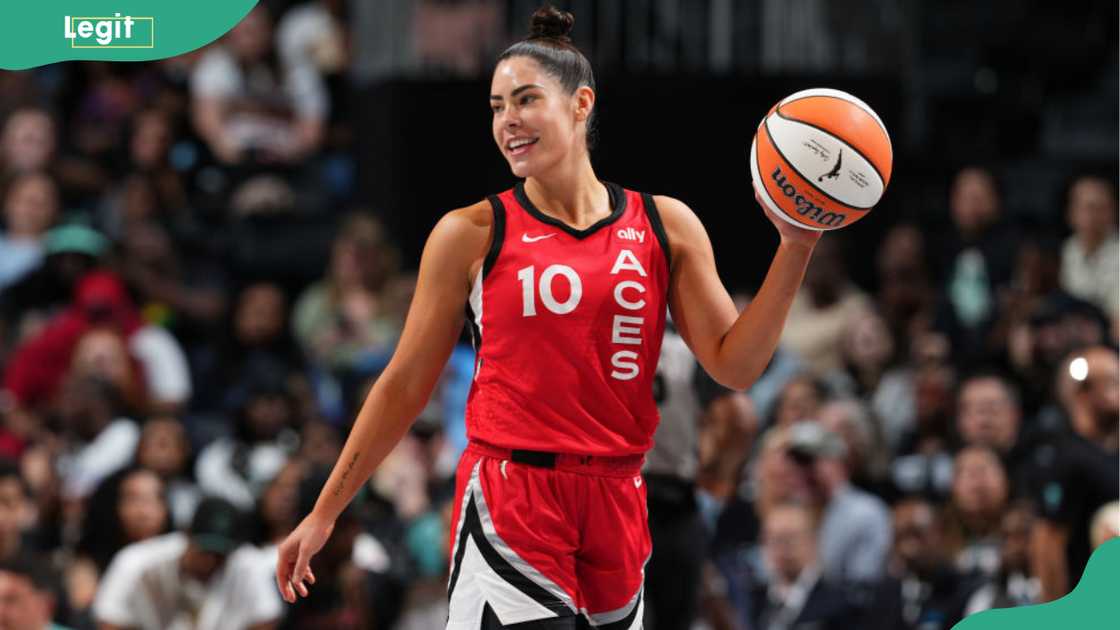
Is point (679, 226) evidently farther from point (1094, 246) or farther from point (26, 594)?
point (1094, 246)

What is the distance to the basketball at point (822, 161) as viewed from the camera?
3.93m

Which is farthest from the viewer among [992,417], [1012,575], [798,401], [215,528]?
[798,401]

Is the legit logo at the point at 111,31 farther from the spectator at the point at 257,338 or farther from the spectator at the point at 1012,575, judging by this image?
the spectator at the point at 1012,575

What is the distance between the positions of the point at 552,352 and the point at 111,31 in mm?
3929

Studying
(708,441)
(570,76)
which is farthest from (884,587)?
(570,76)

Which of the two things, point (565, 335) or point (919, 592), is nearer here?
point (565, 335)

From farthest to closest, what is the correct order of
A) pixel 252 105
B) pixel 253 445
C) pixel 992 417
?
1. pixel 252 105
2. pixel 253 445
3. pixel 992 417

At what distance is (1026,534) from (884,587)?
62 cm

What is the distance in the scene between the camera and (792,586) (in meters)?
7.77

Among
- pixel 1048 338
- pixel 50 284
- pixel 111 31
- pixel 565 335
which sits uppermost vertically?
pixel 111 31

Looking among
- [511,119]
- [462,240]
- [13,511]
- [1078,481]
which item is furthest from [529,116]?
[13,511]

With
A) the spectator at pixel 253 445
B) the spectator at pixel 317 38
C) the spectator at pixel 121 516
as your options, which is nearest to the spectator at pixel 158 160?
the spectator at pixel 317 38

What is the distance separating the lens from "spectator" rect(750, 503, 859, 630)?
7566 mm

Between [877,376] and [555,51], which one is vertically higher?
[555,51]
